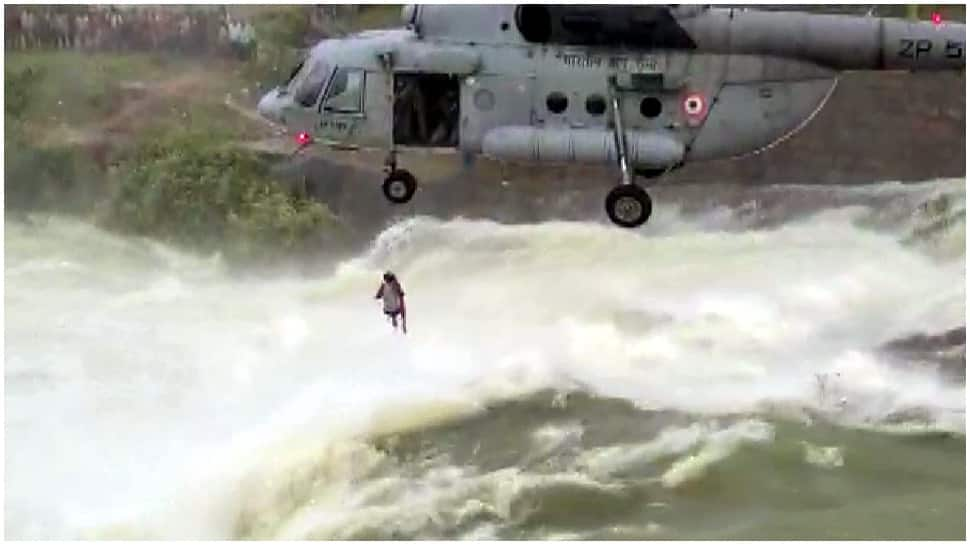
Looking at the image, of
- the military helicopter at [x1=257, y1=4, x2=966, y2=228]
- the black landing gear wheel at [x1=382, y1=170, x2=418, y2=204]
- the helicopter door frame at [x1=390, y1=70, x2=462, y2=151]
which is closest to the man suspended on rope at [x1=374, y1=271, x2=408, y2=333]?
the black landing gear wheel at [x1=382, y1=170, x2=418, y2=204]

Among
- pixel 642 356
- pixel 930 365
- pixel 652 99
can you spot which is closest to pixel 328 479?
pixel 642 356

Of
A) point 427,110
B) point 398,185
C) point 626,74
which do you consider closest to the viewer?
point 626,74

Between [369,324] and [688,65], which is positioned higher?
[688,65]

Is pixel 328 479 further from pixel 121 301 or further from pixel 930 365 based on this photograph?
pixel 930 365

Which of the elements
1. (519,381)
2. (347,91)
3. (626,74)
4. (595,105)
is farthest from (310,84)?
(519,381)

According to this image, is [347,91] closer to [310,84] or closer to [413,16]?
[310,84]

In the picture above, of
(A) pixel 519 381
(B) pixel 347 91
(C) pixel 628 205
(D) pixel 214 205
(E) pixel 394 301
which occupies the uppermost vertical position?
(B) pixel 347 91

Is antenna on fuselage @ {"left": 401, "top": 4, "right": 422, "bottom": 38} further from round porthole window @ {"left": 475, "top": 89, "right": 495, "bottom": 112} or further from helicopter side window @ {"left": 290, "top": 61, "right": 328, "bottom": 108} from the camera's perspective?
helicopter side window @ {"left": 290, "top": 61, "right": 328, "bottom": 108}
